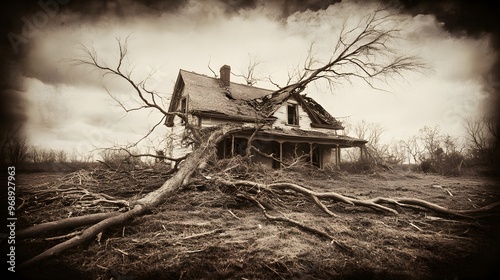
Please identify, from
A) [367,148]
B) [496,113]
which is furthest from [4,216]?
[367,148]

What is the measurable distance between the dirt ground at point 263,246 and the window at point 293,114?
471 inches

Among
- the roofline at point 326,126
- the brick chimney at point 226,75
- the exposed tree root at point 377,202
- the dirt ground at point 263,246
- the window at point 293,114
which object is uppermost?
the brick chimney at point 226,75

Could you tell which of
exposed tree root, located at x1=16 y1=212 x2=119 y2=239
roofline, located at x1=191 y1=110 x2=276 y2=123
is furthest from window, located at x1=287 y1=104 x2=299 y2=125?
exposed tree root, located at x1=16 y1=212 x2=119 y2=239

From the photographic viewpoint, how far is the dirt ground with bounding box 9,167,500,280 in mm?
2637

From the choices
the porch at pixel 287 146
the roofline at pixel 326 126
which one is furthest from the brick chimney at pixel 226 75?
the roofline at pixel 326 126

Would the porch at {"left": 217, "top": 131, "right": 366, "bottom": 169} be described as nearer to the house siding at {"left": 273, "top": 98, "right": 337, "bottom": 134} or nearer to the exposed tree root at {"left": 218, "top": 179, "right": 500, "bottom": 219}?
the house siding at {"left": 273, "top": 98, "right": 337, "bottom": 134}

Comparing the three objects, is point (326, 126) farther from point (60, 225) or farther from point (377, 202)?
point (60, 225)

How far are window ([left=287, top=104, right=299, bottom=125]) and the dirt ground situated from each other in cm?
1196

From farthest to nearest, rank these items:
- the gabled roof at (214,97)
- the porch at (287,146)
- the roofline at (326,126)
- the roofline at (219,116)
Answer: the roofline at (326,126), the porch at (287,146), the gabled roof at (214,97), the roofline at (219,116)

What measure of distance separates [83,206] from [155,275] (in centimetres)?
295

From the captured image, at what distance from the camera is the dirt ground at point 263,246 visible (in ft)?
8.65

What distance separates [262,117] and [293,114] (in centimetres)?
391

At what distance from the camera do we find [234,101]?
1559 cm

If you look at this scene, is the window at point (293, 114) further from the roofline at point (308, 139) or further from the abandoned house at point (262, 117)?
the roofline at point (308, 139)
